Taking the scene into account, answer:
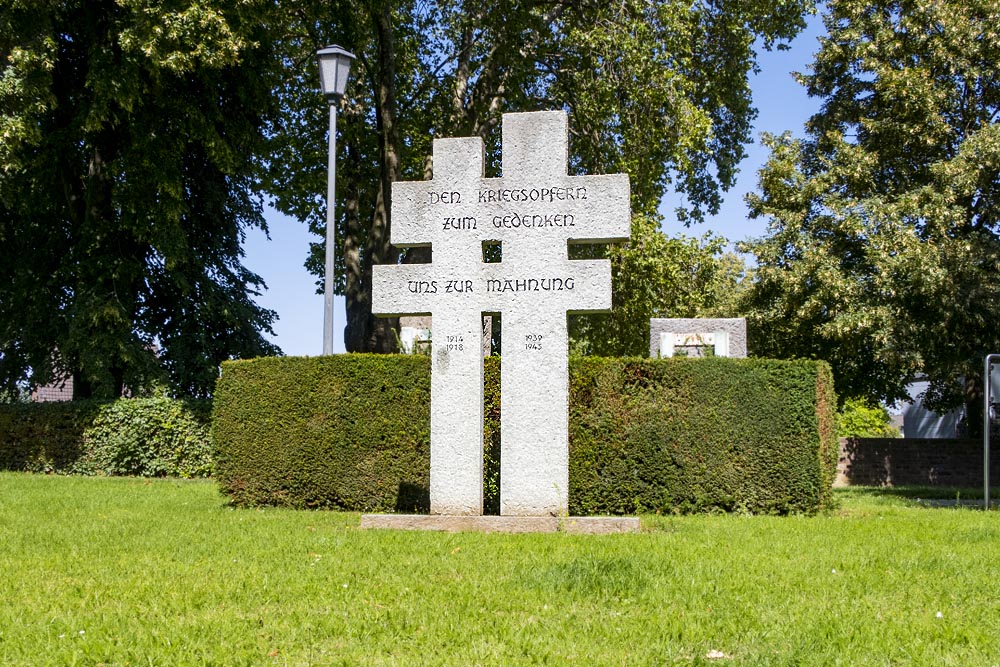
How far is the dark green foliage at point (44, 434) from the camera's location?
777 inches

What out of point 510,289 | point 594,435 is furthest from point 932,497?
point 510,289

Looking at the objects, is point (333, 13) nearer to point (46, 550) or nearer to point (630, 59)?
point (630, 59)

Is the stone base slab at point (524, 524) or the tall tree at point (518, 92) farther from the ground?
the tall tree at point (518, 92)

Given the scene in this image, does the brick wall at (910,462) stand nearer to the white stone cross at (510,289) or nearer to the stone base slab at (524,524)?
the stone base slab at (524,524)

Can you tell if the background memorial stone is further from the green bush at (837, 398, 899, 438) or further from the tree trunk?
the green bush at (837, 398, 899, 438)

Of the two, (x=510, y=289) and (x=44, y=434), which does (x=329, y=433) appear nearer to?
(x=510, y=289)

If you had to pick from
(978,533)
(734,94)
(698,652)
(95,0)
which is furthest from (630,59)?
(698,652)

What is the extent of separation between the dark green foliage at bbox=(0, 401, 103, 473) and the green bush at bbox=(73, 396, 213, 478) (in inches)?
11.7

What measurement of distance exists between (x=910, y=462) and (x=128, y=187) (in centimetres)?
1959

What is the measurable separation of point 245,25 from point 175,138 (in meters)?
3.13

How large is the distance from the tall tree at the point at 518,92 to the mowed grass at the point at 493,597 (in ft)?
37.4

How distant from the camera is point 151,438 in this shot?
19562mm

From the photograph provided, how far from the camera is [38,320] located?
21.2m

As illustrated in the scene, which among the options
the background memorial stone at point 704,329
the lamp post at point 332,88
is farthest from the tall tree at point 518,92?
the lamp post at point 332,88
